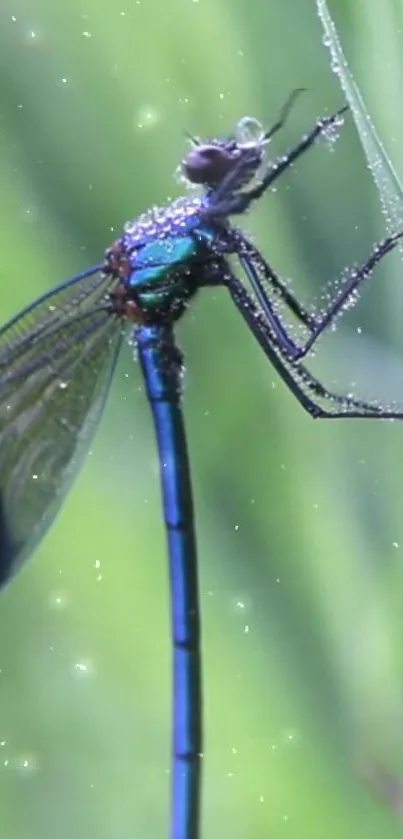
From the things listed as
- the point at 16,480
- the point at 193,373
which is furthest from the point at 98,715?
the point at 193,373

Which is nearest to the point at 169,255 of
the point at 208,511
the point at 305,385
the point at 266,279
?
the point at 266,279

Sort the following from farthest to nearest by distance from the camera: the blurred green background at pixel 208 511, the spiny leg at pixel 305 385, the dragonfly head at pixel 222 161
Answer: the blurred green background at pixel 208 511 < the spiny leg at pixel 305 385 < the dragonfly head at pixel 222 161

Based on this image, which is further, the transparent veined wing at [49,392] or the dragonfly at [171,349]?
the transparent veined wing at [49,392]

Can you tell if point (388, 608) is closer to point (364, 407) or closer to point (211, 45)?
point (364, 407)

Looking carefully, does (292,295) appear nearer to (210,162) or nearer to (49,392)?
(210,162)

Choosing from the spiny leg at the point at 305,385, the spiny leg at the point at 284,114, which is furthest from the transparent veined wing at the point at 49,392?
the spiny leg at the point at 284,114

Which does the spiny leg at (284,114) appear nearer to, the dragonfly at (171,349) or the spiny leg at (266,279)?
the dragonfly at (171,349)

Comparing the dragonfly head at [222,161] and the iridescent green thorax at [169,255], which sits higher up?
the dragonfly head at [222,161]

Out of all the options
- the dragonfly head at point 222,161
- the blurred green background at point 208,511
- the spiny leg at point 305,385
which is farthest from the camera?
the blurred green background at point 208,511
